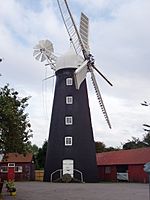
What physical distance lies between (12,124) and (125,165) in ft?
119

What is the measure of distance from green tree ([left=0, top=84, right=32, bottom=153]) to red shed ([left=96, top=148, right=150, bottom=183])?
28.3 metres

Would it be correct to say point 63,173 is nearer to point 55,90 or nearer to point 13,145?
point 55,90

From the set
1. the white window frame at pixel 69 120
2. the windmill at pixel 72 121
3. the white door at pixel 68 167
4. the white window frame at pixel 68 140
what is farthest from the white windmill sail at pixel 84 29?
the white door at pixel 68 167

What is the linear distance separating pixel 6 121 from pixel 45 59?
36.3m

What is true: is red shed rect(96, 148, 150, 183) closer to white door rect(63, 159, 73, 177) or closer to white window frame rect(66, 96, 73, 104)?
white door rect(63, 159, 73, 177)

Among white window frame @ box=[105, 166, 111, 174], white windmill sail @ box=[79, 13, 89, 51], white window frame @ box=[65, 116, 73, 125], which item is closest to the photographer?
white window frame @ box=[65, 116, 73, 125]

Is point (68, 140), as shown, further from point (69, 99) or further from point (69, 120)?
point (69, 99)

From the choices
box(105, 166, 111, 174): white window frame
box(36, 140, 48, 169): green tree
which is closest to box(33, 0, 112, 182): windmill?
box(105, 166, 111, 174): white window frame

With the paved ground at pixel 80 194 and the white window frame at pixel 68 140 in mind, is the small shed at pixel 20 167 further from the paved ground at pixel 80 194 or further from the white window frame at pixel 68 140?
the paved ground at pixel 80 194

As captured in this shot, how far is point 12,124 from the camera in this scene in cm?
2108

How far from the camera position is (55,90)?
51.9 metres

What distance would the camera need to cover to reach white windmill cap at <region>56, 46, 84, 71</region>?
168 feet

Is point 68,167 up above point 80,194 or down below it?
above

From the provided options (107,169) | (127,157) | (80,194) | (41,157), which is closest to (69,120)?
(127,157)
